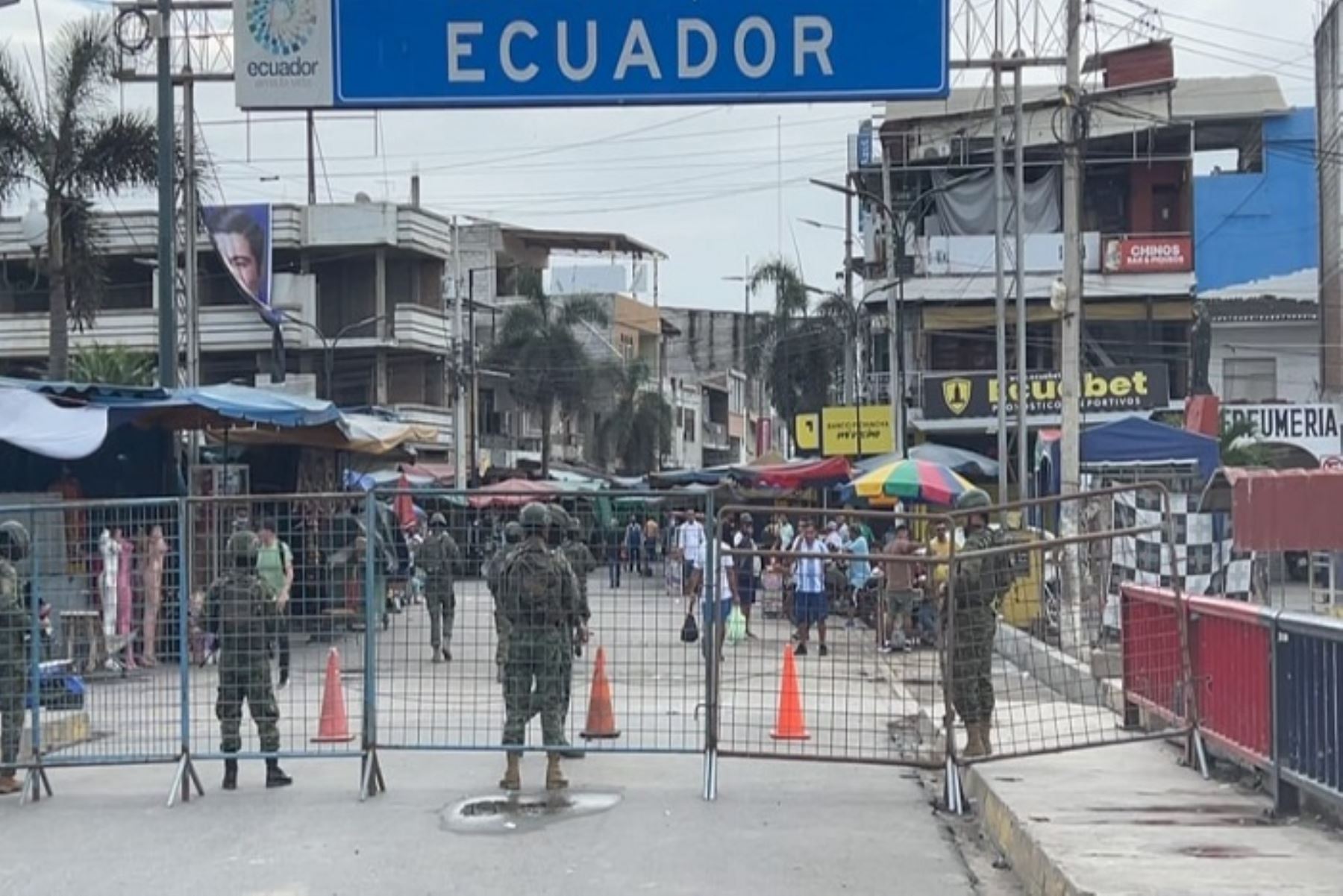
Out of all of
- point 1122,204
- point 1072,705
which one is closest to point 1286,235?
point 1122,204

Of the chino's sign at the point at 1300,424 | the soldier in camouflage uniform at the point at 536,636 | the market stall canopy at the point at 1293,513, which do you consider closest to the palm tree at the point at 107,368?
the chino's sign at the point at 1300,424

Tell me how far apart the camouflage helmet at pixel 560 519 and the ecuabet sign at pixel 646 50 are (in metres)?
3.10

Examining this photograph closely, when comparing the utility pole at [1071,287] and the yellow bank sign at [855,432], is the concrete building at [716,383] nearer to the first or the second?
the yellow bank sign at [855,432]

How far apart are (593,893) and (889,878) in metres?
1.51

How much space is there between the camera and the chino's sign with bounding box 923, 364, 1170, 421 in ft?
137

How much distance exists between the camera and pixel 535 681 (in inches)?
428

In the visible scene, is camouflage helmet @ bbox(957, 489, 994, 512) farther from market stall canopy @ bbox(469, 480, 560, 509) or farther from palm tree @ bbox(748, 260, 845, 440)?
palm tree @ bbox(748, 260, 845, 440)

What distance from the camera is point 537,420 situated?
72000 mm

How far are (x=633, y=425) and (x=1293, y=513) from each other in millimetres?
53456

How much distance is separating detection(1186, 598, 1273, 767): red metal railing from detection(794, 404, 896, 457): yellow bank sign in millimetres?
30765

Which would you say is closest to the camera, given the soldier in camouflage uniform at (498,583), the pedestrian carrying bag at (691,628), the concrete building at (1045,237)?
the soldier in camouflage uniform at (498,583)

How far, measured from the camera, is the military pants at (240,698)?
1102 centimetres

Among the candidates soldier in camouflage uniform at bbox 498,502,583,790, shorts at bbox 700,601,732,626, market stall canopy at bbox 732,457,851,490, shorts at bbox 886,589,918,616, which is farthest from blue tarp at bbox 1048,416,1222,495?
soldier in camouflage uniform at bbox 498,502,583,790

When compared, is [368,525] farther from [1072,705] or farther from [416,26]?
[1072,705]
